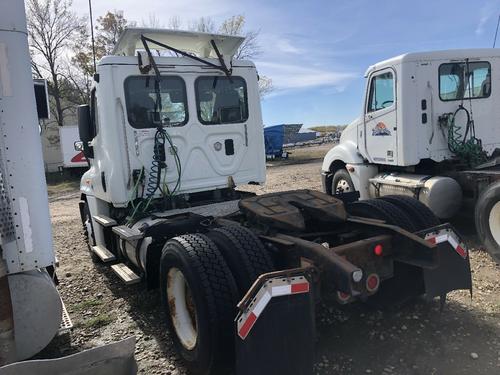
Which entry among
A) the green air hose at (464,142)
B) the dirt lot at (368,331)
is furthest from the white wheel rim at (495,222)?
the green air hose at (464,142)

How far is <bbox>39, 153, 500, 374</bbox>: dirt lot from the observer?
3.50m

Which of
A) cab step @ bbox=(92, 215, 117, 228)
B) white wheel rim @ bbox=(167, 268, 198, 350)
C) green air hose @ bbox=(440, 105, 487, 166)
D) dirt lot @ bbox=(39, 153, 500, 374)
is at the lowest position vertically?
dirt lot @ bbox=(39, 153, 500, 374)

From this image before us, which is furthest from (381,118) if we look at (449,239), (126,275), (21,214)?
(21,214)

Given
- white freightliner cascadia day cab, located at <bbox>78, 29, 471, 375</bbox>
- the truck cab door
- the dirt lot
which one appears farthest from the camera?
the truck cab door

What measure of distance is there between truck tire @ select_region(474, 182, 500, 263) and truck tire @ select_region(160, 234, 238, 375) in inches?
166

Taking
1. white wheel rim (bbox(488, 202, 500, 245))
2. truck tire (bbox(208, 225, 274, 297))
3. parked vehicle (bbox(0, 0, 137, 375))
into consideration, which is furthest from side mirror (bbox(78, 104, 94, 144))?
white wheel rim (bbox(488, 202, 500, 245))

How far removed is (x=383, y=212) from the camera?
170 inches

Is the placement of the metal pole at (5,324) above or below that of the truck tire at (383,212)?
below

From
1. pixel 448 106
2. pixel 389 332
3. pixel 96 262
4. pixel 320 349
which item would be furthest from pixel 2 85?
pixel 448 106

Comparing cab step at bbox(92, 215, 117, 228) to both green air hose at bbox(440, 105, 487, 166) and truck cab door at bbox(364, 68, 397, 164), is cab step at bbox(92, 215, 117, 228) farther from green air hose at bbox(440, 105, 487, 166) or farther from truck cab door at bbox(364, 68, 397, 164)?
green air hose at bbox(440, 105, 487, 166)

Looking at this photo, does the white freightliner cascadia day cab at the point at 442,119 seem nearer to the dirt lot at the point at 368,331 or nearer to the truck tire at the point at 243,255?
the dirt lot at the point at 368,331

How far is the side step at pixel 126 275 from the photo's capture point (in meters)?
4.44

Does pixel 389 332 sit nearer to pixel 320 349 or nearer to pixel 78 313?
pixel 320 349

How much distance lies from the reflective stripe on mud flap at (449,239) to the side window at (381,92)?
4.47 m
